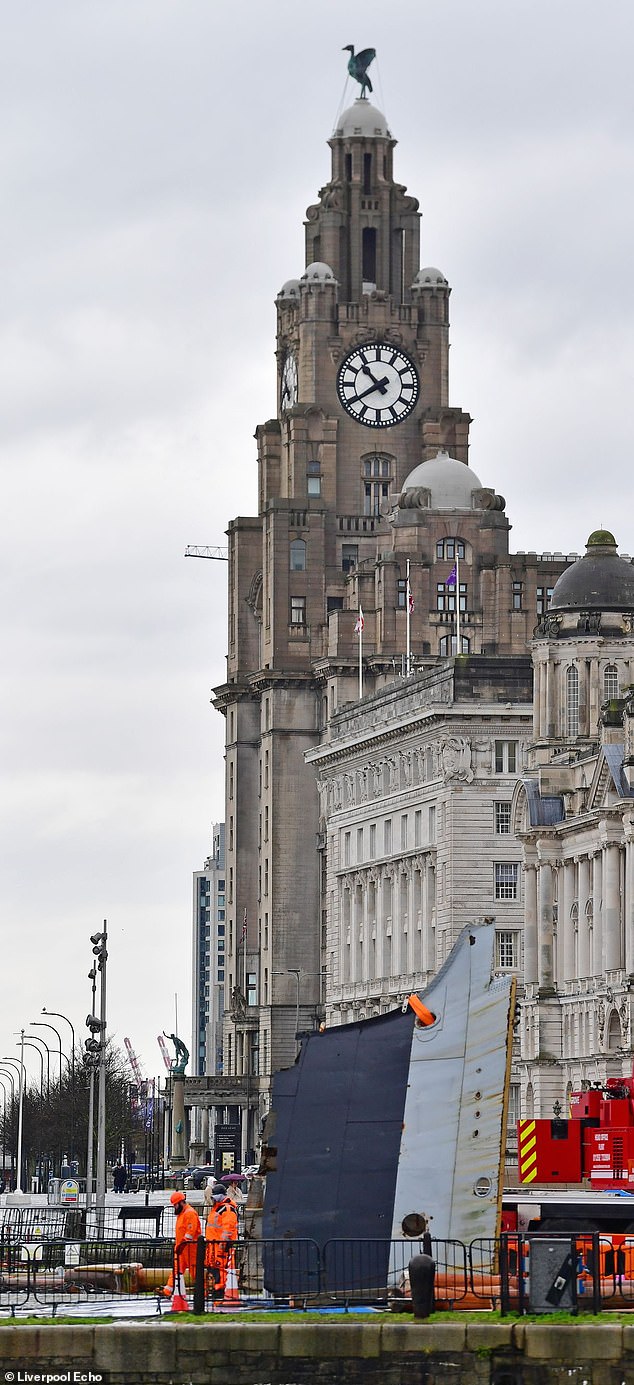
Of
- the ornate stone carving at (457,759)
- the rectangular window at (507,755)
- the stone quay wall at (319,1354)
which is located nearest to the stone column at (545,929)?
the rectangular window at (507,755)

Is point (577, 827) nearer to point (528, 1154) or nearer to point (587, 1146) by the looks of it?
point (587, 1146)

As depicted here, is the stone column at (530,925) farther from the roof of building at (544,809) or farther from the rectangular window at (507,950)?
the rectangular window at (507,950)

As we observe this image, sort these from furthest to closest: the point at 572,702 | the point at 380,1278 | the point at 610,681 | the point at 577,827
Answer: the point at 572,702
the point at 610,681
the point at 577,827
the point at 380,1278

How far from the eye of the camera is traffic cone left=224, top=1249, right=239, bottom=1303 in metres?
50.8

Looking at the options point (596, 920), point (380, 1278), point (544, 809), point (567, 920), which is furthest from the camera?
point (544, 809)

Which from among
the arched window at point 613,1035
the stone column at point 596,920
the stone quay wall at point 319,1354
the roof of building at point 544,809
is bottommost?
the stone quay wall at point 319,1354

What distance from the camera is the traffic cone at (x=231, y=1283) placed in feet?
167

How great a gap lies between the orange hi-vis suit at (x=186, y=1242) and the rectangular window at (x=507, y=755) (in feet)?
344

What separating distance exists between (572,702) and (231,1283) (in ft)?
275

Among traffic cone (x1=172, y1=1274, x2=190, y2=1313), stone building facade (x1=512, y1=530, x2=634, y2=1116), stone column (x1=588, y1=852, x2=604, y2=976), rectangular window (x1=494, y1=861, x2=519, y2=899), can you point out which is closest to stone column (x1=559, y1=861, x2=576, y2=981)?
stone building facade (x1=512, y1=530, x2=634, y2=1116)

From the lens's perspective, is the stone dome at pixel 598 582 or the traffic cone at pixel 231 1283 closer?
the traffic cone at pixel 231 1283

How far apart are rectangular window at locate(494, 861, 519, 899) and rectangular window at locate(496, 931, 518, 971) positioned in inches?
80.1

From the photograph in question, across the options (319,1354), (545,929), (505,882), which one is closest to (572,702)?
(545,929)

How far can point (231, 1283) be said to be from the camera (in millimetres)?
51375
